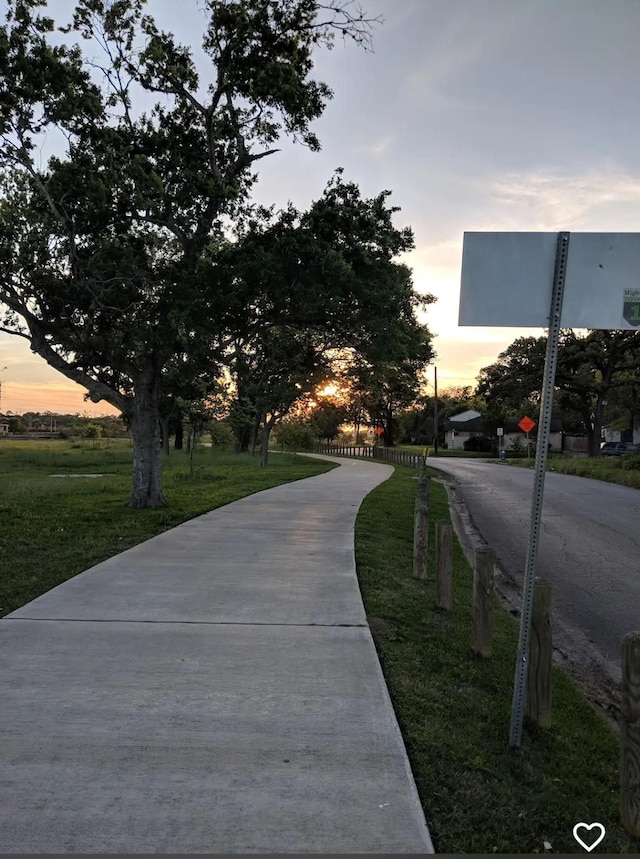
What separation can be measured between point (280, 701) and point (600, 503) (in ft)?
49.5

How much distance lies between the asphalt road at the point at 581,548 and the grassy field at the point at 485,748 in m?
1.22

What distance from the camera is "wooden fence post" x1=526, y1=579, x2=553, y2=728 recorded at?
363 cm

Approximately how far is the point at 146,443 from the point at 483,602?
9419 millimetres

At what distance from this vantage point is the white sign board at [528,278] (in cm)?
325

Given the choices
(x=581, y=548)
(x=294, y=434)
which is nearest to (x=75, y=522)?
(x=581, y=548)

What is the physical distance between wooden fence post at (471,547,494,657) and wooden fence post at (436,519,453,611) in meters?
1.04

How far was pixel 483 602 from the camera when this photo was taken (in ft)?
Result: 15.2

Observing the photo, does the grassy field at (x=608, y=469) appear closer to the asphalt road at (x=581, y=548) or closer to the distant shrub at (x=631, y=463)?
the distant shrub at (x=631, y=463)

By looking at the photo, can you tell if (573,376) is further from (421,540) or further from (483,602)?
(483,602)

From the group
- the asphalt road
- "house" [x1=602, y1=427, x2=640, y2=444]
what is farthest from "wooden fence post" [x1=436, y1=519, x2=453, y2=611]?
"house" [x1=602, y1=427, x2=640, y2=444]

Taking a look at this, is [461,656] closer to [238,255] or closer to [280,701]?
[280,701]

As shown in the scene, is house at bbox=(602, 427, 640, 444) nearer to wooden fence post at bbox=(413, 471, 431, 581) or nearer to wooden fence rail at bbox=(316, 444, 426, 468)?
wooden fence rail at bbox=(316, 444, 426, 468)

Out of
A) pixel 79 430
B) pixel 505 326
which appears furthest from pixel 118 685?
pixel 79 430

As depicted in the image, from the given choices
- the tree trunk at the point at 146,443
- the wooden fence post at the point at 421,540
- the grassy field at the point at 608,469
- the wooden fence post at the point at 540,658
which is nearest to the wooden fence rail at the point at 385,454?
the grassy field at the point at 608,469
